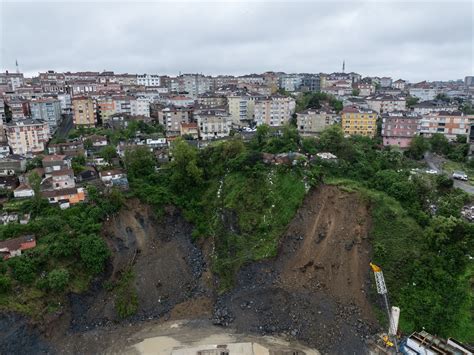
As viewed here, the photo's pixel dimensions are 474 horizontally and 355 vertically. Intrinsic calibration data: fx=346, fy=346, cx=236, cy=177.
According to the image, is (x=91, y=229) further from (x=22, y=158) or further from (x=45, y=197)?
(x=22, y=158)

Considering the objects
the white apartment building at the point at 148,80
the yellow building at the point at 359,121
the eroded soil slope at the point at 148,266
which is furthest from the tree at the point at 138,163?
the white apartment building at the point at 148,80

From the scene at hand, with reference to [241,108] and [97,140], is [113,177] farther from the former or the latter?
[241,108]

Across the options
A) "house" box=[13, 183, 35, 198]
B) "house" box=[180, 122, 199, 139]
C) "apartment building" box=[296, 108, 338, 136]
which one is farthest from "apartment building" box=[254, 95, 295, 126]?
"house" box=[13, 183, 35, 198]

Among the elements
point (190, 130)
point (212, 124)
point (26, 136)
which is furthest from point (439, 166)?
point (26, 136)

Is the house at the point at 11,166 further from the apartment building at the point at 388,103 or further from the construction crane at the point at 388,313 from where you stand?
the apartment building at the point at 388,103

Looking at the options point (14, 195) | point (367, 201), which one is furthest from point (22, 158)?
point (367, 201)

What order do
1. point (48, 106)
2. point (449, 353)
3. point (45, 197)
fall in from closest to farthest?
point (449, 353) < point (45, 197) < point (48, 106)

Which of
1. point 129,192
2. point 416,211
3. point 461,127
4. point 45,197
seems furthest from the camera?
point 461,127
